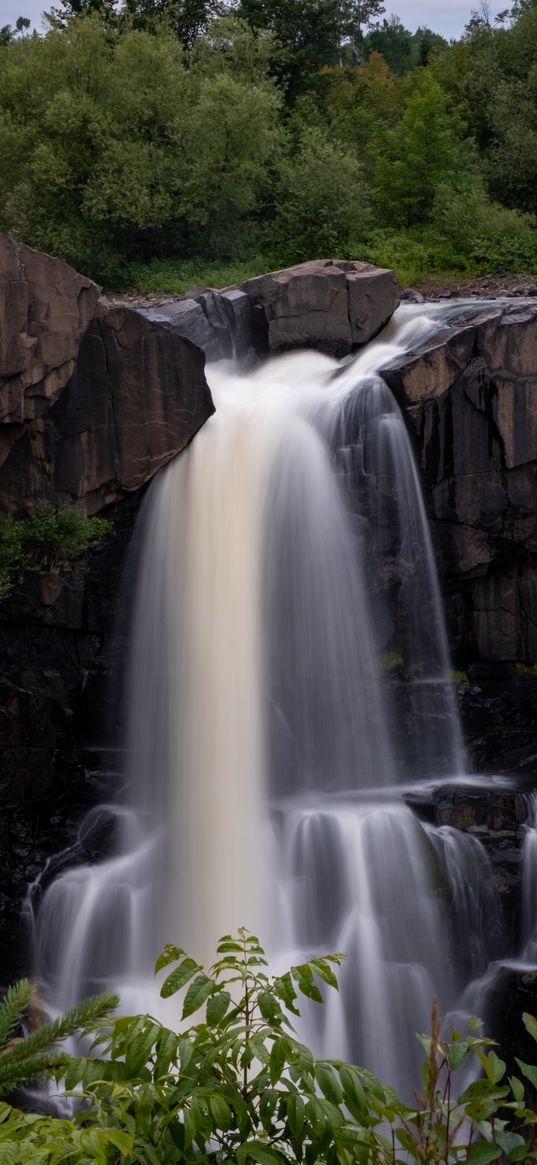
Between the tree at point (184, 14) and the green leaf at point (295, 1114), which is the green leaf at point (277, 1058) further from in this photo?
the tree at point (184, 14)

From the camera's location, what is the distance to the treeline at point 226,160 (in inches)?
840

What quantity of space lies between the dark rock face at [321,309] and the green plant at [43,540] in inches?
186

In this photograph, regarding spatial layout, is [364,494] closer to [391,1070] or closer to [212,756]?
[212,756]

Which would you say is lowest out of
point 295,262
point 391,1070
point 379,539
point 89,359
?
point 391,1070

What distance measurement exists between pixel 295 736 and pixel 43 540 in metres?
3.80

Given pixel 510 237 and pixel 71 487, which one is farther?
pixel 510 237

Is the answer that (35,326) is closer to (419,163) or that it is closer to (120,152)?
(120,152)

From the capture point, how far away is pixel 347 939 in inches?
418

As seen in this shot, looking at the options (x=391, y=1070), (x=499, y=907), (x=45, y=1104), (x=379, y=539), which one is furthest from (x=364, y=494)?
(x=45, y=1104)

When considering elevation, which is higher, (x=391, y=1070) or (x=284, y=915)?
(x=284, y=915)

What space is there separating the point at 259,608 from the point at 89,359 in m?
3.58

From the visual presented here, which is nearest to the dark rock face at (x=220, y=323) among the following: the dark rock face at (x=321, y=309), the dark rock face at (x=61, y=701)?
the dark rock face at (x=321, y=309)

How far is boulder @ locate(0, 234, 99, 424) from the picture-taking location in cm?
1141

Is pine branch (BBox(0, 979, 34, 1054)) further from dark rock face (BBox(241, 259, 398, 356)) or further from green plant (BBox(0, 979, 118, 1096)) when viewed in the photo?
dark rock face (BBox(241, 259, 398, 356))
